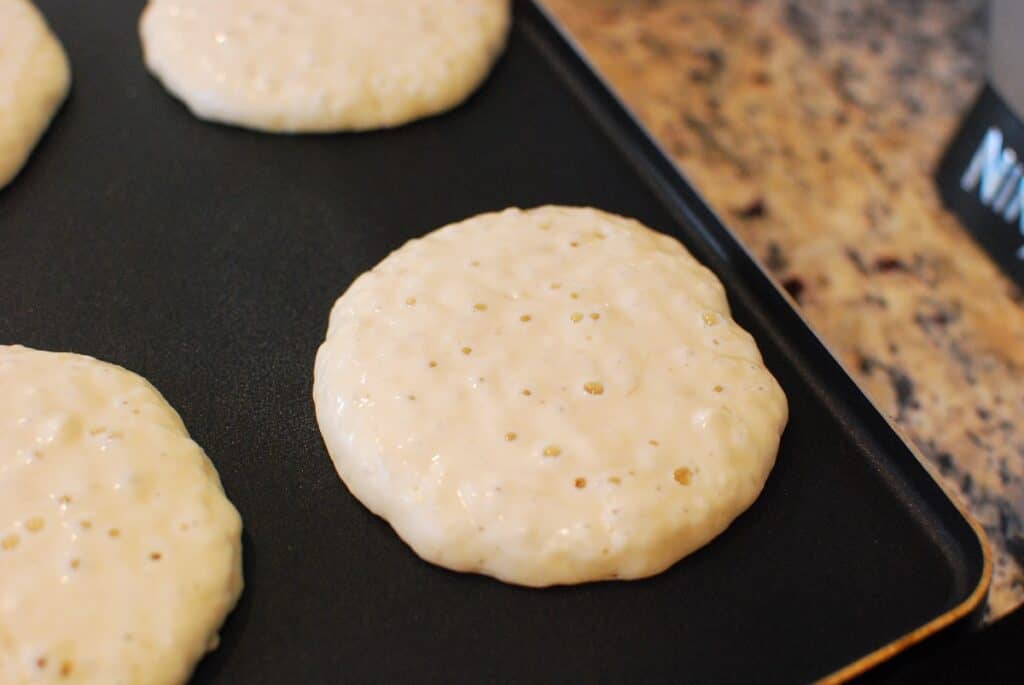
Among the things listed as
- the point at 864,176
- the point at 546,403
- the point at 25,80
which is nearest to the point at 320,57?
the point at 25,80

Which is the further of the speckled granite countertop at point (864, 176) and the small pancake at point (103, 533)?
the speckled granite countertop at point (864, 176)

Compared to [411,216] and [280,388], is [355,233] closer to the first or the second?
[411,216]

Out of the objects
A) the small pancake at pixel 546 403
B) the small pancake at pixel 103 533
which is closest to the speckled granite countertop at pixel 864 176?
the small pancake at pixel 546 403

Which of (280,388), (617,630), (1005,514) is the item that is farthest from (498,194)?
(1005,514)

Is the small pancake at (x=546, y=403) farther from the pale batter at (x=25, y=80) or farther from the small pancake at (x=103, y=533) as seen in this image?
the pale batter at (x=25, y=80)

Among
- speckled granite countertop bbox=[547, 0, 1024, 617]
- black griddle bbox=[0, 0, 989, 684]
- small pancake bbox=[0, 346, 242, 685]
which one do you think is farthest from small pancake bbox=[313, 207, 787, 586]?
speckled granite countertop bbox=[547, 0, 1024, 617]

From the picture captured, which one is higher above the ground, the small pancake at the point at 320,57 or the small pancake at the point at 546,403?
the small pancake at the point at 320,57

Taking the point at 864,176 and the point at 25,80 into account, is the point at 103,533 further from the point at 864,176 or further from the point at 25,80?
the point at 864,176
